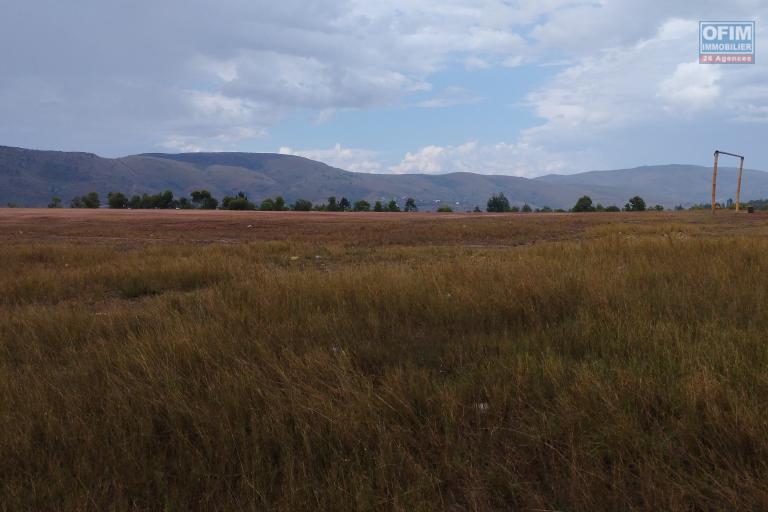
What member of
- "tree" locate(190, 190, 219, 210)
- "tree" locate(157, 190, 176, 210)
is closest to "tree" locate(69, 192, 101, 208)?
"tree" locate(157, 190, 176, 210)

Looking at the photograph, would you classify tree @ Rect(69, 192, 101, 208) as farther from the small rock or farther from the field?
the small rock

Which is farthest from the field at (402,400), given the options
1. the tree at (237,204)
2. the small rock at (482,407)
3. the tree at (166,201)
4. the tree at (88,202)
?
the tree at (88,202)

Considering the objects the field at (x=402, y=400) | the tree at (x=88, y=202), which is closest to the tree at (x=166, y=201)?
the tree at (x=88, y=202)

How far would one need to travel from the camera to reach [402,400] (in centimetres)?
299

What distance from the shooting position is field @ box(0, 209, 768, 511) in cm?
234

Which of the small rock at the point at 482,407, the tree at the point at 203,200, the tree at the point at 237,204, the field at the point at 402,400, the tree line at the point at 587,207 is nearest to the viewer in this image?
the field at the point at 402,400

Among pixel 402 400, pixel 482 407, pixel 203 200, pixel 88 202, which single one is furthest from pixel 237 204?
pixel 482 407

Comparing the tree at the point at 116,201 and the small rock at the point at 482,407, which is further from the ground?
the tree at the point at 116,201

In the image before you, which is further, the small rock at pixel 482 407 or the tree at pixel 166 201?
the tree at pixel 166 201

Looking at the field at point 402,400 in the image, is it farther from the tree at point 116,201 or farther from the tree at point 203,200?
the tree at point 203,200

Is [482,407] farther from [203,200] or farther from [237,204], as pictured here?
[203,200]

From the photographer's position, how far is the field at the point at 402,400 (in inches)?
92.3

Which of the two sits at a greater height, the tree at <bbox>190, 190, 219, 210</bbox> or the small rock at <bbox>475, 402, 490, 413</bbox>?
the tree at <bbox>190, 190, 219, 210</bbox>

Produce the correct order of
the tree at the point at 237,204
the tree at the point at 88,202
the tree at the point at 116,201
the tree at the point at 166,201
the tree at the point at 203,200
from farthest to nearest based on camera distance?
the tree at the point at 88,202 < the tree at the point at 203,200 < the tree at the point at 166,201 < the tree at the point at 237,204 < the tree at the point at 116,201
